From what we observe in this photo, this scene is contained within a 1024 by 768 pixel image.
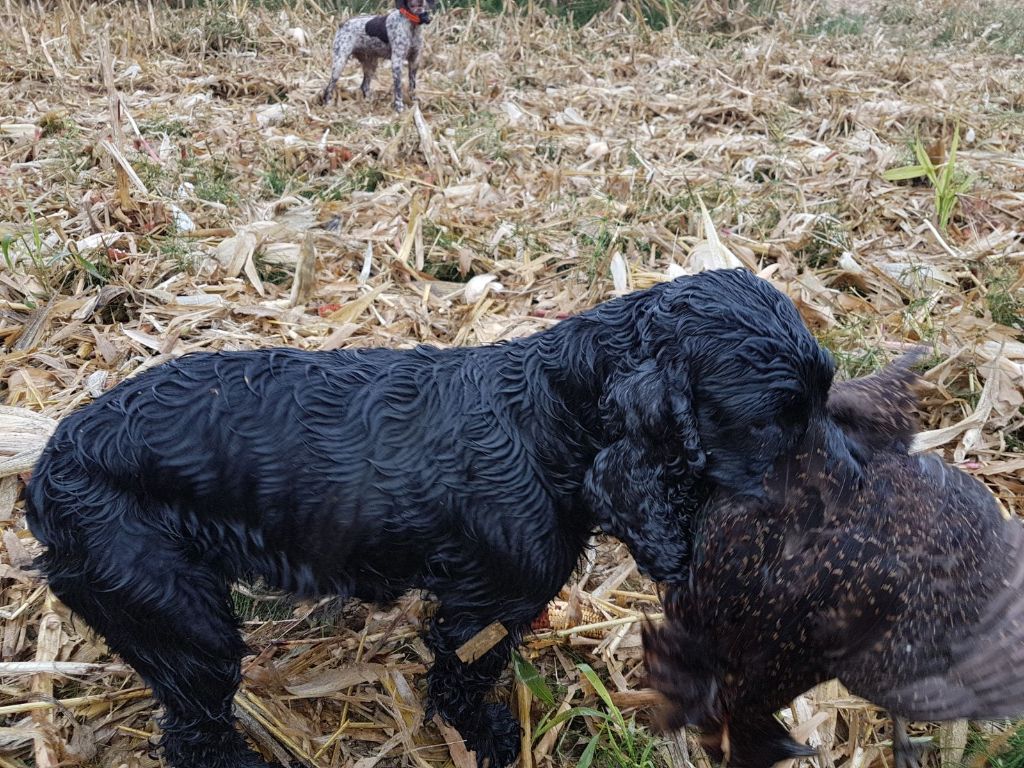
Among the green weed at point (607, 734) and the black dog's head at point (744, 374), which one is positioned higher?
the black dog's head at point (744, 374)

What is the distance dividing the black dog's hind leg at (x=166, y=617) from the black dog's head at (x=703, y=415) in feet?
3.54

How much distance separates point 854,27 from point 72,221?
1112 cm

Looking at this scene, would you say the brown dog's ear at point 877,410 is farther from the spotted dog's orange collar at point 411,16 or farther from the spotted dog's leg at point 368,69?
the spotted dog's orange collar at point 411,16

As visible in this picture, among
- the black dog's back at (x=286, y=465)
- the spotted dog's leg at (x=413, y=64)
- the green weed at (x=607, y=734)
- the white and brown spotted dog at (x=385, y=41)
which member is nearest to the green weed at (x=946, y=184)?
the green weed at (x=607, y=734)

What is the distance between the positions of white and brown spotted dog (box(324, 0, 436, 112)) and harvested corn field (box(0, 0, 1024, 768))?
1.34 ft

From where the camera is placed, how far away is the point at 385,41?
959 cm

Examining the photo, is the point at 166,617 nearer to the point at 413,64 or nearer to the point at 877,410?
the point at 877,410

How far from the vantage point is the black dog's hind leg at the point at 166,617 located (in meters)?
2.12

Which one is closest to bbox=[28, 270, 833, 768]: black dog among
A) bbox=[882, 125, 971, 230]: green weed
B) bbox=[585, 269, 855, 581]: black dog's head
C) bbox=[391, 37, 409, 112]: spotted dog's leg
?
bbox=[585, 269, 855, 581]: black dog's head

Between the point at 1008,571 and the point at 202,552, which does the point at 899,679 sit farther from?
the point at 202,552

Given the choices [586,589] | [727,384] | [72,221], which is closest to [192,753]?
[586,589]

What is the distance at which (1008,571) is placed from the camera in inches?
74.0

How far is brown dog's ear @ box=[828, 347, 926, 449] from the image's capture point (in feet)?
7.14

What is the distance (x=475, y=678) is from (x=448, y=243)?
3.15 meters
